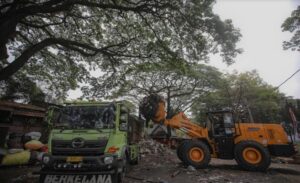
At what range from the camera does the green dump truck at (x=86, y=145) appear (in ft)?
21.3

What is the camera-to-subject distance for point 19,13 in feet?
29.1

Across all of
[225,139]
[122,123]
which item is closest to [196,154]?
[225,139]

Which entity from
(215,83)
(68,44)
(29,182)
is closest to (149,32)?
(68,44)

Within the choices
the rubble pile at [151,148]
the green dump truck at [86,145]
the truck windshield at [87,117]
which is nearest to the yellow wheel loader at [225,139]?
the green dump truck at [86,145]

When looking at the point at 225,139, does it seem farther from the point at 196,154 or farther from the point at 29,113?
the point at 29,113

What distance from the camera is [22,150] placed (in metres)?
10.8

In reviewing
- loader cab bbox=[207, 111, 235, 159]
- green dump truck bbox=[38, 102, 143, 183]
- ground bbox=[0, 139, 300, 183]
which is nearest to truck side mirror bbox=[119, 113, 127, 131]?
green dump truck bbox=[38, 102, 143, 183]

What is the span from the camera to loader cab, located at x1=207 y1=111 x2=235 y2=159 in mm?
10617

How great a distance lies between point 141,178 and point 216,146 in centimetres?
399

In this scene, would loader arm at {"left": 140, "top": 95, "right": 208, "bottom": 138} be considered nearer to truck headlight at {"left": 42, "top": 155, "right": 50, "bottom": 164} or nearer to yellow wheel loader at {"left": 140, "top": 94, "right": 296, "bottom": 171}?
yellow wheel loader at {"left": 140, "top": 94, "right": 296, "bottom": 171}

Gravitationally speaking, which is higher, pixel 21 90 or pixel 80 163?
pixel 21 90

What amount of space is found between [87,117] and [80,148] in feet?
3.90

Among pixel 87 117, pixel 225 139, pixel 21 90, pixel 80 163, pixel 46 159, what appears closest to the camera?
pixel 80 163

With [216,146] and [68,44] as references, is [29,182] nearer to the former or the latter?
[68,44]
